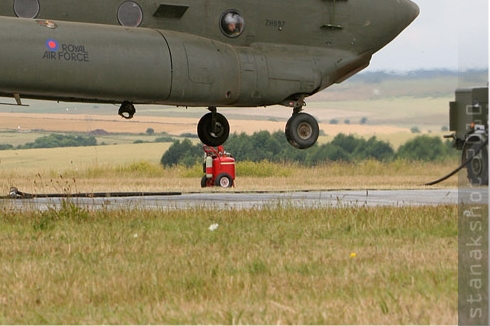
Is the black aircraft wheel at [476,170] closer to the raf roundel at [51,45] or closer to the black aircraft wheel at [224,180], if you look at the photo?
the raf roundel at [51,45]

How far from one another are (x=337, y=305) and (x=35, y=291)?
8.20 feet

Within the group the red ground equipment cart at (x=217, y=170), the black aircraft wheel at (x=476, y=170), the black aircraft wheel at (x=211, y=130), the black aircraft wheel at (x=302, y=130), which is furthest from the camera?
Result: the red ground equipment cart at (x=217, y=170)

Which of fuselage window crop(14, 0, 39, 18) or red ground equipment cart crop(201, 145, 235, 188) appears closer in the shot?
fuselage window crop(14, 0, 39, 18)

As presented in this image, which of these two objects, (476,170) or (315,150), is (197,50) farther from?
(315,150)

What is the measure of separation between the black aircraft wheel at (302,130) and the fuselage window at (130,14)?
3877 mm

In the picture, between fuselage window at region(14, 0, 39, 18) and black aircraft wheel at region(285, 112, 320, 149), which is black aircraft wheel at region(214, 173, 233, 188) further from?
fuselage window at region(14, 0, 39, 18)

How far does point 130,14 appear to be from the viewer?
1756 centimetres

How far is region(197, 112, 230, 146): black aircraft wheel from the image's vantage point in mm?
20062

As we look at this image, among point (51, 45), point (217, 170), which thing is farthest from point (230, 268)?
point (217, 170)

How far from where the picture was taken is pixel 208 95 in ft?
58.7

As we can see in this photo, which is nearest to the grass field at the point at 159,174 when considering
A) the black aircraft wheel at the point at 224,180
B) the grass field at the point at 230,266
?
the black aircraft wheel at the point at 224,180

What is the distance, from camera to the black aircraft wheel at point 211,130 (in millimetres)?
20062

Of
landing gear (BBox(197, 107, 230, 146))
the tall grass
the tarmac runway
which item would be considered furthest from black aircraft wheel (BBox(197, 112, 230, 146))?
the tall grass

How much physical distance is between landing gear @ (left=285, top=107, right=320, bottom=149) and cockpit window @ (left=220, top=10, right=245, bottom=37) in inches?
84.3
